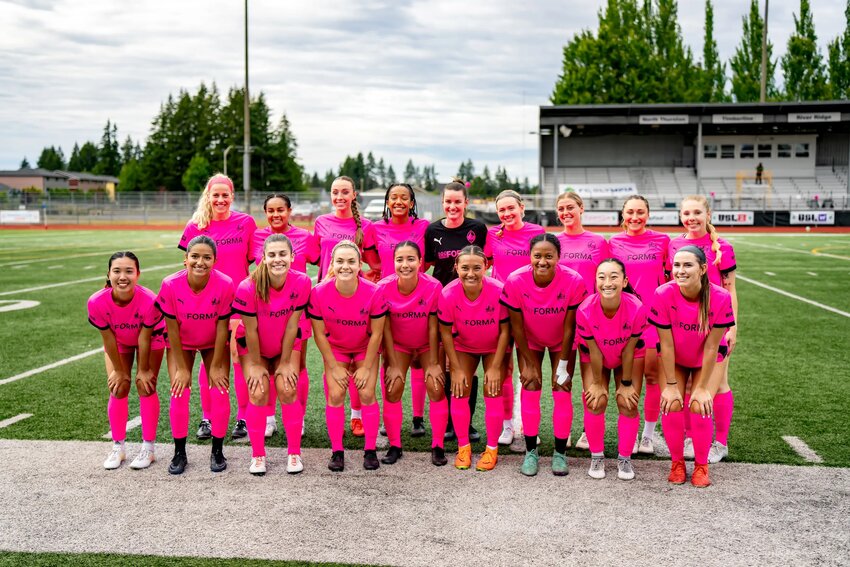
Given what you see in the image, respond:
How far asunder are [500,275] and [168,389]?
321 cm

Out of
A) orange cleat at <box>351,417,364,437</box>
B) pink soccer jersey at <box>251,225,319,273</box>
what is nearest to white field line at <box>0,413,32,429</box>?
pink soccer jersey at <box>251,225,319,273</box>

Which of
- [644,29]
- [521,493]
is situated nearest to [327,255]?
[521,493]

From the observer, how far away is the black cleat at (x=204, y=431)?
5125 mm

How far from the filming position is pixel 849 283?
13492 mm

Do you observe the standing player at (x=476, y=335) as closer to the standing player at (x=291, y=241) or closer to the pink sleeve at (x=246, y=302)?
the standing player at (x=291, y=241)

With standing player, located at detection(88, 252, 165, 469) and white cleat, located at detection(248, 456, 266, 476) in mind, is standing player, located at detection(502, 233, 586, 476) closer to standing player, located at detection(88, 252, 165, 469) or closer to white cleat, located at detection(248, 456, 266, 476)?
white cleat, located at detection(248, 456, 266, 476)

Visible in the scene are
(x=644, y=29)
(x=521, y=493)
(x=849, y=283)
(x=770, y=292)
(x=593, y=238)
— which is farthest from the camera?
(x=644, y=29)

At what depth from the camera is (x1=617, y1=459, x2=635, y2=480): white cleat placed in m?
4.31

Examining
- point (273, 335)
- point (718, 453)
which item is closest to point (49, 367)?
point (273, 335)

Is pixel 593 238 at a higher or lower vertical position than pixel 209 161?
lower

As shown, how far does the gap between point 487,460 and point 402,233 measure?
174cm

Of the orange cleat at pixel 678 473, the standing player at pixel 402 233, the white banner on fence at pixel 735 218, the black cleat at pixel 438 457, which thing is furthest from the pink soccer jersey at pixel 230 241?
the white banner on fence at pixel 735 218

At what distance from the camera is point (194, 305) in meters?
4.45

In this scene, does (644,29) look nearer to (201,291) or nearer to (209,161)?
(209,161)
